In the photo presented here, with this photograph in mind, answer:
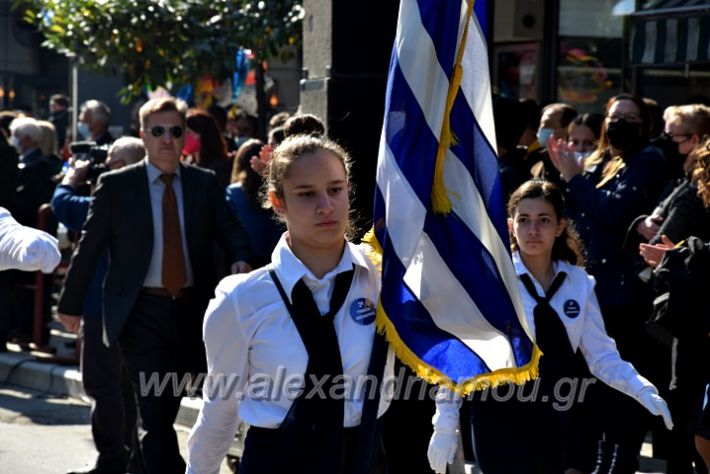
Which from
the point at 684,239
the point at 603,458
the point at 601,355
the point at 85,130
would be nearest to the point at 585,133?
the point at 684,239

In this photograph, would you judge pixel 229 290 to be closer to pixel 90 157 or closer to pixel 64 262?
Answer: pixel 90 157

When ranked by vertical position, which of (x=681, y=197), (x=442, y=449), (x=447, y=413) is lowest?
(x=442, y=449)

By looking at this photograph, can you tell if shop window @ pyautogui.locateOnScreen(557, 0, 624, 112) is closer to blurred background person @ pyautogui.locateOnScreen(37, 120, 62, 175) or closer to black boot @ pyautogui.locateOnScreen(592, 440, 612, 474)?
blurred background person @ pyautogui.locateOnScreen(37, 120, 62, 175)

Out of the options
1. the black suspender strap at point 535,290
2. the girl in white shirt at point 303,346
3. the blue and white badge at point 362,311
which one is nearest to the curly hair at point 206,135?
the black suspender strap at point 535,290

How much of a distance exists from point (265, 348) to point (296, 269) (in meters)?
0.26

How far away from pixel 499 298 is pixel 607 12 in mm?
7959

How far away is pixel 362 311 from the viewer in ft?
13.7

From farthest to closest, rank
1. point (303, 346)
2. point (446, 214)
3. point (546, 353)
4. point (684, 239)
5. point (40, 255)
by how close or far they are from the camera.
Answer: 1. point (684, 239)
2. point (546, 353)
3. point (40, 255)
4. point (446, 214)
5. point (303, 346)

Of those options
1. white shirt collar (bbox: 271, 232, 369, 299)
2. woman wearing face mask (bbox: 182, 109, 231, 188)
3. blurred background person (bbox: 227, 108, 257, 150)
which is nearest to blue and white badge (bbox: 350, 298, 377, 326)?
white shirt collar (bbox: 271, 232, 369, 299)

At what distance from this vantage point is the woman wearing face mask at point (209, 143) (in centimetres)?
985

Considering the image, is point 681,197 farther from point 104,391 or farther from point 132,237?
point 104,391

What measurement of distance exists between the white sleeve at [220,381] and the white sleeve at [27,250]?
35.7 inches

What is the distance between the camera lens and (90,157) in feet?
30.1

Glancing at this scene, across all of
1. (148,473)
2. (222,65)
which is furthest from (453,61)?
(222,65)
